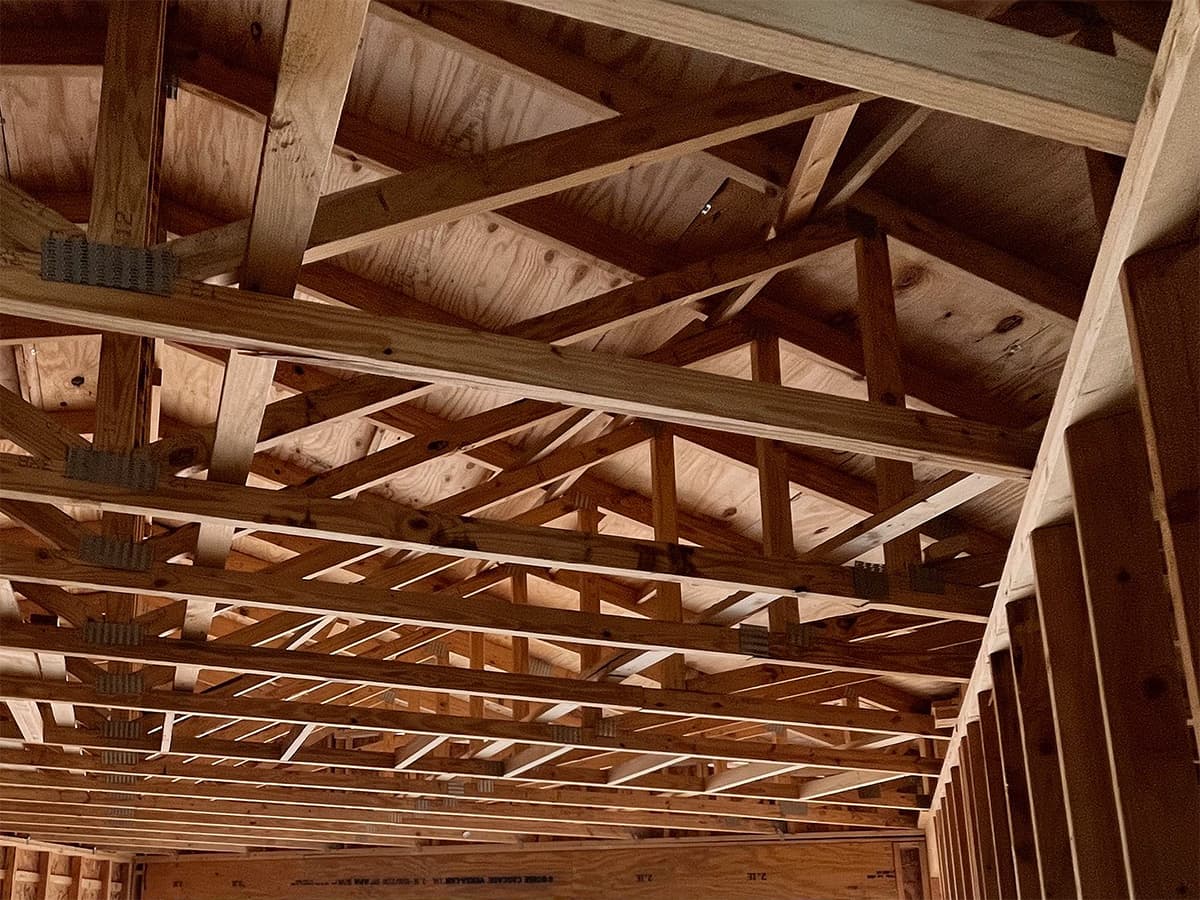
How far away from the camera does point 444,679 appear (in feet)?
17.6

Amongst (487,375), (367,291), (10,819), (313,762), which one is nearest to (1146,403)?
(487,375)

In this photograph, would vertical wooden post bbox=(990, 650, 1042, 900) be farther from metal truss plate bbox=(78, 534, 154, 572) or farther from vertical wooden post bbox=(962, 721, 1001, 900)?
metal truss plate bbox=(78, 534, 154, 572)

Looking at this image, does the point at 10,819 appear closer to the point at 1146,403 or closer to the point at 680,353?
the point at 680,353

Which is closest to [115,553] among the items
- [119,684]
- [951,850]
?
[119,684]

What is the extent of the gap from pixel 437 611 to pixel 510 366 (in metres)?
1.78

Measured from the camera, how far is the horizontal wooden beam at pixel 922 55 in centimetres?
189

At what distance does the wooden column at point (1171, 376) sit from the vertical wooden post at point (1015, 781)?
2.08 metres

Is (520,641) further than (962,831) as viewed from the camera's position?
Yes

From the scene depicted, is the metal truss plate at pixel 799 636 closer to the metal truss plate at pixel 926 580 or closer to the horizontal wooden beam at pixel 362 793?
the metal truss plate at pixel 926 580

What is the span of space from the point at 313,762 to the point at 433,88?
14.3ft

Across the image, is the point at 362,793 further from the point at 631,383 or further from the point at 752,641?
the point at 631,383

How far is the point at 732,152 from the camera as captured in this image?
14.7 ft

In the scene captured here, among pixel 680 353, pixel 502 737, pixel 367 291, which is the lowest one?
pixel 502 737

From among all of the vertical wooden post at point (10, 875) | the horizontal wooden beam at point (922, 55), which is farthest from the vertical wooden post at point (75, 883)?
the horizontal wooden beam at point (922, 55)
